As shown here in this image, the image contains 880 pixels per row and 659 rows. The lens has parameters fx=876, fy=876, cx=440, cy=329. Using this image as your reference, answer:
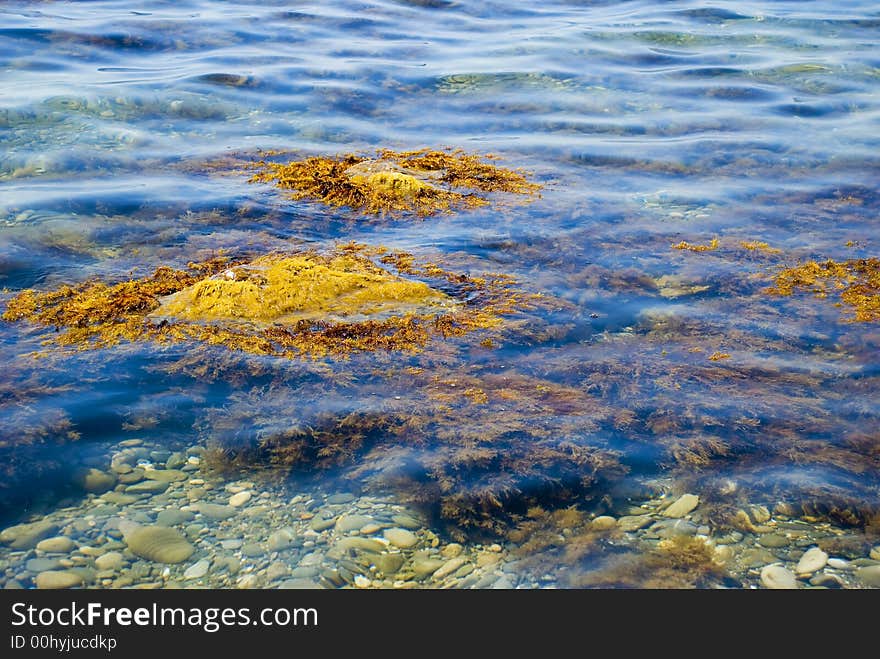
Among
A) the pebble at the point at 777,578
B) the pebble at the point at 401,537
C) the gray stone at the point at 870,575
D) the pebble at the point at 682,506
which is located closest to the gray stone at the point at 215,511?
the pebble at the point at 401,537

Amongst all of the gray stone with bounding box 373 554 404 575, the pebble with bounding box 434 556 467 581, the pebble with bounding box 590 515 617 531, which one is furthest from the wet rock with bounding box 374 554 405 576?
the pebble with bounding box 590 515 617 531

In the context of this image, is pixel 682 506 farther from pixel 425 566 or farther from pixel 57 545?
pixel 57 545

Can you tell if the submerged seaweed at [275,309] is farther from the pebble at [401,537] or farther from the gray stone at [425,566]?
the gray stone at [425,566]

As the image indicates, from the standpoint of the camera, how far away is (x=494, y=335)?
16.5 ft

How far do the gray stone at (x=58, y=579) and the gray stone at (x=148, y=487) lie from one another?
524 mm

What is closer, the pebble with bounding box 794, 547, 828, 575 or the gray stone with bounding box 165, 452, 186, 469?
the pebble with bounding box 794, 547, 828, 575

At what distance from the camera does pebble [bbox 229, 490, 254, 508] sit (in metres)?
3.66

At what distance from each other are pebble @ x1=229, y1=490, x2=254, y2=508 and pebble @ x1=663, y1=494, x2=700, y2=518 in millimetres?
1747

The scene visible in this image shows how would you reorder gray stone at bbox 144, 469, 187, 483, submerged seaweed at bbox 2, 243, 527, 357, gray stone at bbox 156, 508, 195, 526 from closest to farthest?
1. gray stone at bbox 156, 508, 195, 526
2. gray stone at bbox 144, 469, 187, 483
3. submerged seaweed at bbox 2, 243, 527, 357

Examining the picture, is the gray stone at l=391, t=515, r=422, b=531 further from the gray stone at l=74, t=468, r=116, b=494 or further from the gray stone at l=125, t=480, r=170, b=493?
the gray stone at l=74, t=468, r=116, b=494

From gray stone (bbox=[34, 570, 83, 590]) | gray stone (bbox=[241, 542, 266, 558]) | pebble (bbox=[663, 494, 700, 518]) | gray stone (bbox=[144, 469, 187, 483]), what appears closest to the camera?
gray stone (bbox=[34, 570, 83, 590])

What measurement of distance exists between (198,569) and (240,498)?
437mm
